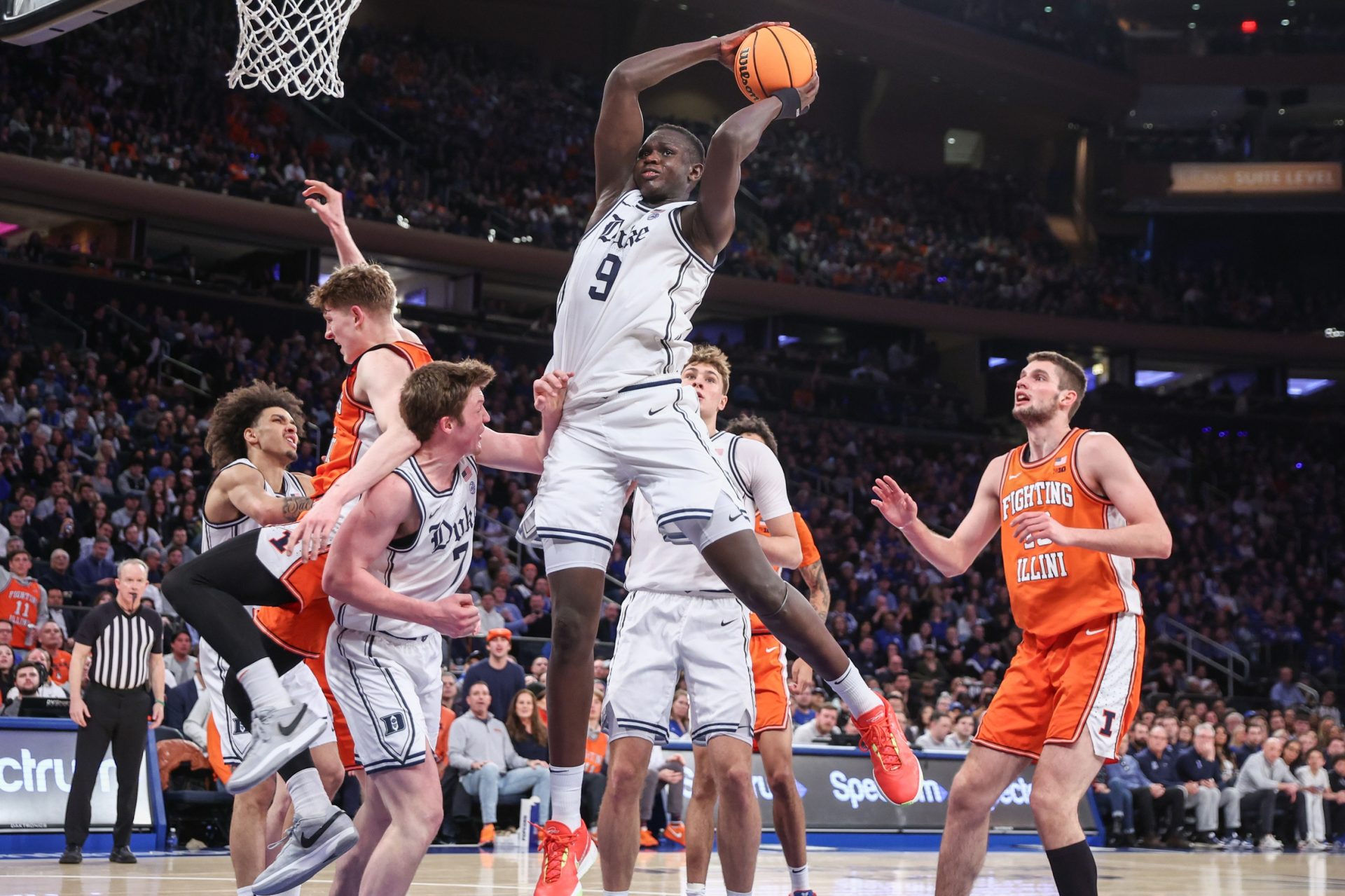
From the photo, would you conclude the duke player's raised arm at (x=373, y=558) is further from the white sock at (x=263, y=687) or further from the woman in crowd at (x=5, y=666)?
the woman in crowd at (x=5, y=666)

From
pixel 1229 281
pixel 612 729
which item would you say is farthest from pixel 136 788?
pixel 1229 281

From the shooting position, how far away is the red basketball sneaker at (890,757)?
5.50 meters

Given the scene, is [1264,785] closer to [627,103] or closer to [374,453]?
[627,103]

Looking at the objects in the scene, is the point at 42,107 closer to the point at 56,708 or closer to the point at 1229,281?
the point at 56,708

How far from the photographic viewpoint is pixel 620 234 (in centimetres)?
524

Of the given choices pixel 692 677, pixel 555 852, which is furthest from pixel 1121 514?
pixel 555 852

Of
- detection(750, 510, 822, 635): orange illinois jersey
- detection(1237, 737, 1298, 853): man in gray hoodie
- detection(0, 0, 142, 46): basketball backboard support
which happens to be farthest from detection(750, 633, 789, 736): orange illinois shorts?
detection(1237, 737, 1298, 853): man in gray hoodie

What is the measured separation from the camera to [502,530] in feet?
68.6

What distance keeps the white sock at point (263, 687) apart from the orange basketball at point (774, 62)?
110 inches

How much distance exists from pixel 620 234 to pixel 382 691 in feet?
6.11

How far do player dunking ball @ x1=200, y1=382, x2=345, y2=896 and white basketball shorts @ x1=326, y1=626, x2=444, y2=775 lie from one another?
1.94ft

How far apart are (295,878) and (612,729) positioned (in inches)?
73.7

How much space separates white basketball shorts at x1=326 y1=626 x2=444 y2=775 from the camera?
4.83 meters

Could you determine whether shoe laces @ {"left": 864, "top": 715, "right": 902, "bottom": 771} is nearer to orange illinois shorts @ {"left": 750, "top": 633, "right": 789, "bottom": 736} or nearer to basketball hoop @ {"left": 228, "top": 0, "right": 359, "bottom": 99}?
orange illinois shorts @ {"left": 750, "top": 633, "right": 789, "bottom": 736}
